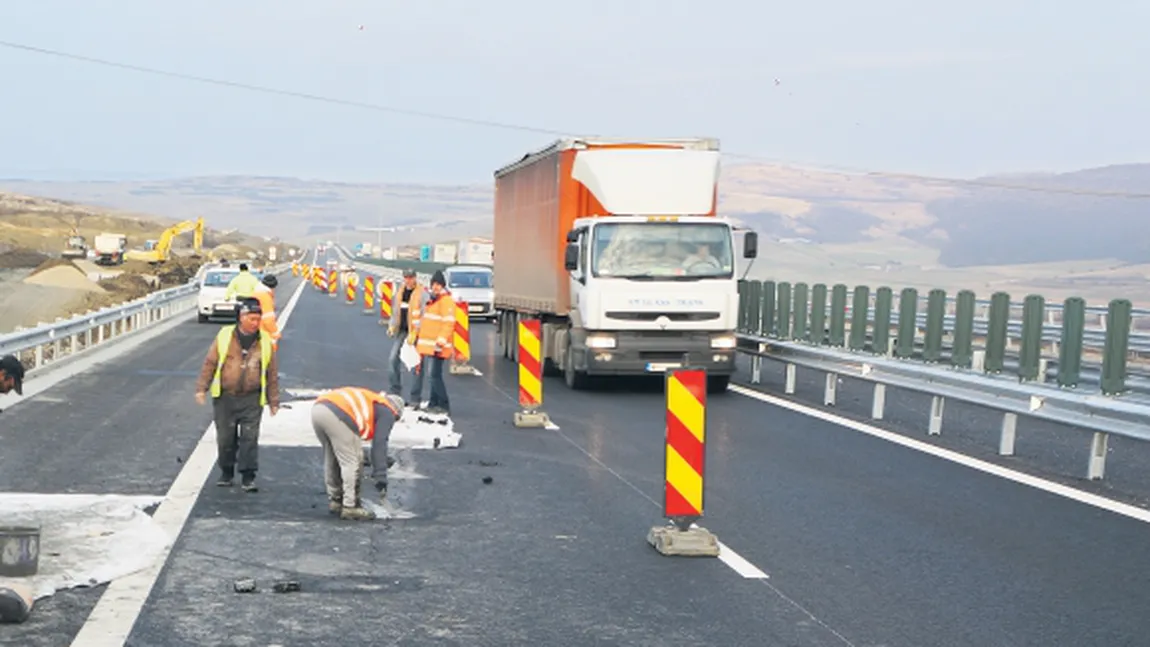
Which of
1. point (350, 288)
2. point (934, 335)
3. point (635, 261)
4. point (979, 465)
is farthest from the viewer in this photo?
point (350, 288)

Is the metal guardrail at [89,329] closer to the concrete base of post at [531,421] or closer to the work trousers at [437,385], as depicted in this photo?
the work trousers at [437,385]

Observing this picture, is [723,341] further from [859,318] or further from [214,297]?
[214,297]

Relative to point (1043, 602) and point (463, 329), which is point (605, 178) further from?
point (1043, 602)

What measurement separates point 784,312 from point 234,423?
15.3 metres

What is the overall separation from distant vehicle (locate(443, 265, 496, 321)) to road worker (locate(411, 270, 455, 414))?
78.5 feet

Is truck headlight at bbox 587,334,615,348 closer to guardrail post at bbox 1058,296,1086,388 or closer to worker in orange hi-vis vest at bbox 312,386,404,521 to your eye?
guardrail post at bbox 1058,296,1086,388

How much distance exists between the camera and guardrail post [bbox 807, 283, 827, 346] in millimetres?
24203

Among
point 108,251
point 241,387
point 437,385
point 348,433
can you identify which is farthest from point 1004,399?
point 108,251

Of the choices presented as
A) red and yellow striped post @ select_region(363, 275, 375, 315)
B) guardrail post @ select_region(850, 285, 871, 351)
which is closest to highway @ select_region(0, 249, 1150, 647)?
guardrail post @ select_region(850, 285, 871, 351)

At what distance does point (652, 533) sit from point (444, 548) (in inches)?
52.9

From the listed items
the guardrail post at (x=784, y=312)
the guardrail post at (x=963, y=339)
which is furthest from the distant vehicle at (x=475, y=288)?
the guardrail post at (x=963, y=339)

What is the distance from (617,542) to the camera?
9.40 m

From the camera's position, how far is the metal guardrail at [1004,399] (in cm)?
1233

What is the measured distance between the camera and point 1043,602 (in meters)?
7.89
